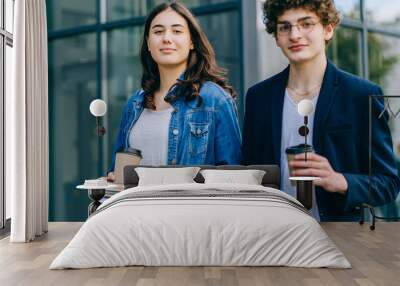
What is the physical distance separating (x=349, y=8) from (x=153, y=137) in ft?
8.20

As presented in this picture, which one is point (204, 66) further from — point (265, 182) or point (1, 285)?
point (1, 285)

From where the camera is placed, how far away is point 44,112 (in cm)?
579

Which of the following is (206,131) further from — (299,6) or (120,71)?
(299,6)

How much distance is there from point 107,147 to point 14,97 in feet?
5.06

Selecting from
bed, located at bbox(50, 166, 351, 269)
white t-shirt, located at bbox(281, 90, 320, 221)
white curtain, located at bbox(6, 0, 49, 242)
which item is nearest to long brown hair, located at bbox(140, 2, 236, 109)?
white t-shirt, located at bbox(281, 90, 320, 221)

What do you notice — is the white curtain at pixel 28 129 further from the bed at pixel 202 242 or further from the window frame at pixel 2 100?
the bed at pixel 202 242

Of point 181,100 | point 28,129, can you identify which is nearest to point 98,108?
point 181,100

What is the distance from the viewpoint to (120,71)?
6.64 m

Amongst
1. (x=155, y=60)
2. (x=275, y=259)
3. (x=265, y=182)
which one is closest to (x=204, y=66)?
(x=155, y=60)

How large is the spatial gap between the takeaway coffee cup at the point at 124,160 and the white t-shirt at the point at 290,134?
60.9 inches

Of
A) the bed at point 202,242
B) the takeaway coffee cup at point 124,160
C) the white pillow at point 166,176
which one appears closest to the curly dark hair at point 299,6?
the white pillow at point 166,176

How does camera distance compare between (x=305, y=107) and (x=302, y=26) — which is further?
(x=302, y=26)

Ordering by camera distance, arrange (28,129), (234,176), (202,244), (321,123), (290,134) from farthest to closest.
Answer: (290,134) < (321,123) < (234,176) < (28,129) < (202,244)

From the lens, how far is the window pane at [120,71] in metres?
6.55
